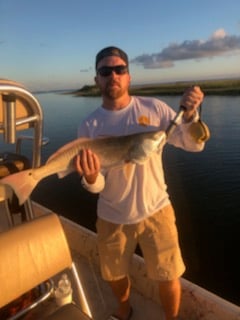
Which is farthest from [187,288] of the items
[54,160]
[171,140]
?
[54,160]

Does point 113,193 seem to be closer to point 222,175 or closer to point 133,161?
point 133,161

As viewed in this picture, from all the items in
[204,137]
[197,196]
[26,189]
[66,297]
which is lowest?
[197,196]

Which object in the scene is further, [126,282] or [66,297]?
[126,282]

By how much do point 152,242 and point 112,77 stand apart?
5.48 feet

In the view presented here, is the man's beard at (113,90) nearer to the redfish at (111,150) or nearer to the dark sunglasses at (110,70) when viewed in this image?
the dark sunglasses at (110,70)

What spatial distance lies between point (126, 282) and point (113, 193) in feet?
3.71

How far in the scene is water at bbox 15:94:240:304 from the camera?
10.4m

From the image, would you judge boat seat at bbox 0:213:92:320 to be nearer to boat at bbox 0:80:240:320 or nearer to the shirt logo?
boat at bbox 0:80:240:320

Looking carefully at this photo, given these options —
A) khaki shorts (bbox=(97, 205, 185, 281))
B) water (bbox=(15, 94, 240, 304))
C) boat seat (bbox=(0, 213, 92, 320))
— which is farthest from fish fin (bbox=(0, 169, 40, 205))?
water (bbox=(15, 94, 240, 304))

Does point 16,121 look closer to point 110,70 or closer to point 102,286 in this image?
point 110,70

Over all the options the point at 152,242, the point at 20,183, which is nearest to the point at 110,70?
the point at 20,183

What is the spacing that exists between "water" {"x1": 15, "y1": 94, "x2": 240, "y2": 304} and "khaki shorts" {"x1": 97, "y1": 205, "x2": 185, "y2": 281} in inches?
155

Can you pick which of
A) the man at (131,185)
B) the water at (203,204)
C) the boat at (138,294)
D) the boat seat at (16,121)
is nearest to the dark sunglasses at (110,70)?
the man at (131,185)

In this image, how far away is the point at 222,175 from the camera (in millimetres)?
17422
